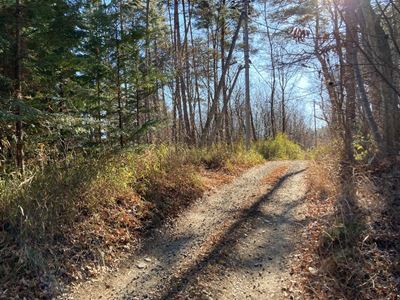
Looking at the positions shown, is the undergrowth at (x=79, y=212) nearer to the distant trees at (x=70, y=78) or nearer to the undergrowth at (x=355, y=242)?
the distant trees at (x=70, y=78)

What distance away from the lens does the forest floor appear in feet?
11.3

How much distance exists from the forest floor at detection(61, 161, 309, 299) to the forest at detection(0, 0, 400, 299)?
0.07ft

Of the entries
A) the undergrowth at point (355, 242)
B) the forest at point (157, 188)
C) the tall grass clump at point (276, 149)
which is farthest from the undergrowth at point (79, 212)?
the tall grass clump at point (276, 149)

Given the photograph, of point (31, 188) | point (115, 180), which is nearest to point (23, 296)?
point (31, 188)

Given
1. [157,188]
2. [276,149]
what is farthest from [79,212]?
[276,149]

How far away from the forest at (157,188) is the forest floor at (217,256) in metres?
0.02

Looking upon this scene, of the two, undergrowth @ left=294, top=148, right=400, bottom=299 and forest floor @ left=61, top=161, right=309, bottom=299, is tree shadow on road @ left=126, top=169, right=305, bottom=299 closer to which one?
forest floor @ left=61, top=161, right=309, bottom=299

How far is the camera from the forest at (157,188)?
11.6 feet

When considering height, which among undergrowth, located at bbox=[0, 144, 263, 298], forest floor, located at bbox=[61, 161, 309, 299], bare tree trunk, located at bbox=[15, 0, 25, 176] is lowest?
forest floor, located at bbox=[61, 161, 309, 299]

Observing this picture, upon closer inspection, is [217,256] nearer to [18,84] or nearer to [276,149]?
[18,84]

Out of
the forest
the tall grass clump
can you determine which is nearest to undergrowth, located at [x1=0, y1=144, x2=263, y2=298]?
the forest

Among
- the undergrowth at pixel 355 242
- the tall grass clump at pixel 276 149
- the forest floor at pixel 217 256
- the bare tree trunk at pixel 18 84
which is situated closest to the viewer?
the undergrowth at pixel 355 242

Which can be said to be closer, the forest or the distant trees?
the forest

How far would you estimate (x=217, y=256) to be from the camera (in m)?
4.08
